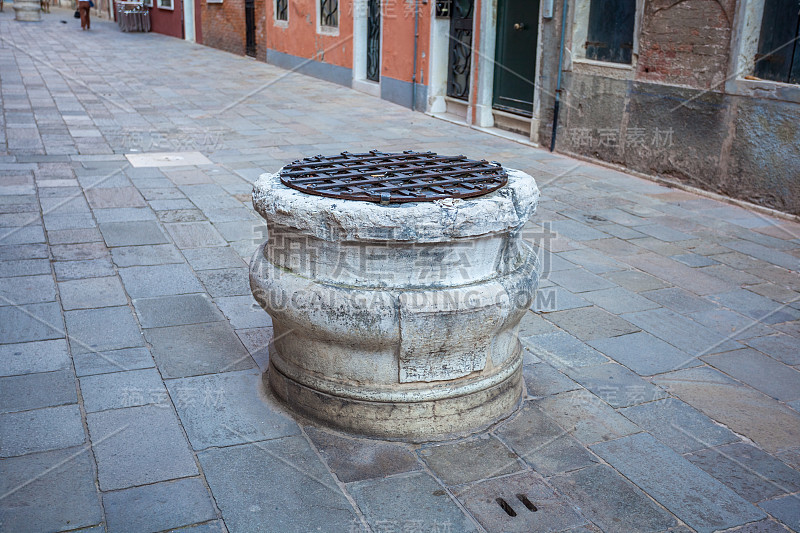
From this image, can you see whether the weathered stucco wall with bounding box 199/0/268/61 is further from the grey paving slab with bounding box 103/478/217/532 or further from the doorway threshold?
the grey paving slab with bounding box 103/478/217/532

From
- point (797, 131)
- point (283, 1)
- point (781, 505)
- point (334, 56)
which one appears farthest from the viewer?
point (283, 1)

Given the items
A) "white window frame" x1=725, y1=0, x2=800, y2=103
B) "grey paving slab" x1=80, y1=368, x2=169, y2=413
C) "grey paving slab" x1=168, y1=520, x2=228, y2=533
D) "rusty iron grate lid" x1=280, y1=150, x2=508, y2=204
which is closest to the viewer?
"grey paving slab" x1=168, y1=520, x2=228, y2=533

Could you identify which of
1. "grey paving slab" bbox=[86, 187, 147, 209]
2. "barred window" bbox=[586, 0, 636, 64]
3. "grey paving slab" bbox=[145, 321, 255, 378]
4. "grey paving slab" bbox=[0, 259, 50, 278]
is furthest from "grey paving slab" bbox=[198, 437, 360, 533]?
"barred window" bbox=[586, 0, 636, 64]

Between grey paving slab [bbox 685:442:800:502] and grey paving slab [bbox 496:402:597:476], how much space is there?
0.48 metres

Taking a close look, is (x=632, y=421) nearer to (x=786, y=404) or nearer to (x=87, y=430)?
(x=786, y=404)

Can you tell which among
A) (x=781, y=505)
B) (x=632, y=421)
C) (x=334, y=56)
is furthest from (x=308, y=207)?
(x=334, y=56)

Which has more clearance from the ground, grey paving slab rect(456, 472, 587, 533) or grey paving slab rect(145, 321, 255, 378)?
grey paving slab rect(145, 321, 255, 378)

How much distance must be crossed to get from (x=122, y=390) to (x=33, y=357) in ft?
2.05

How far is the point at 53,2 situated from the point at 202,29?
23487 millimetres

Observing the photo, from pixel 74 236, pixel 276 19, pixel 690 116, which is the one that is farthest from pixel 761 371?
pixel 276 19

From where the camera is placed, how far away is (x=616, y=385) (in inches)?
150

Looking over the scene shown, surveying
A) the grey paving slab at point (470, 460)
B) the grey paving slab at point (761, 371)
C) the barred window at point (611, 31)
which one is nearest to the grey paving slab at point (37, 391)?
the grey paving slab at point (470, 460)

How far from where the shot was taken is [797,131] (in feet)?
22.2

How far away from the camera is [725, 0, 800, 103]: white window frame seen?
6.92 metres
